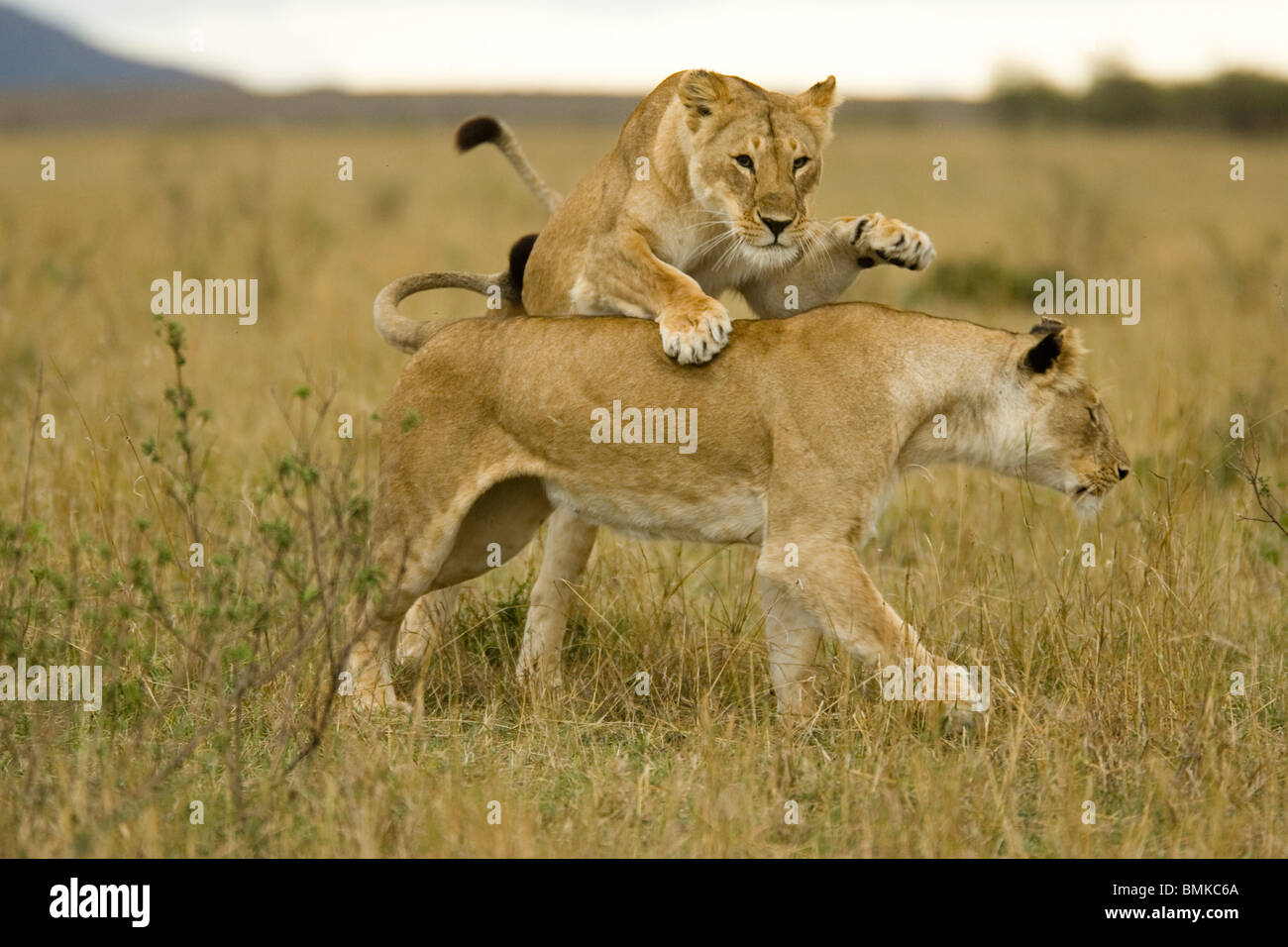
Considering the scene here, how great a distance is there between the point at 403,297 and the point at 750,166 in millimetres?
1345

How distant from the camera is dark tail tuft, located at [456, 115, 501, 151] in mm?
6094

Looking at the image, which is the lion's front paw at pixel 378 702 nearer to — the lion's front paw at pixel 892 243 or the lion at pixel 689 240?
the lion at pixel 689 240

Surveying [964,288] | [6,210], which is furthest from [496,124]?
[6,210]

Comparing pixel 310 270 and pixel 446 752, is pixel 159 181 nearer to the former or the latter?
pixel 310 270

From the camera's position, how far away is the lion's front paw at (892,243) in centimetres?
531

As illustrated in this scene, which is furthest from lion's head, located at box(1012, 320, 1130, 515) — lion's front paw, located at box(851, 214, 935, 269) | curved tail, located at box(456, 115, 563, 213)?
curved tail, located at box(456, 115, 563, 213)

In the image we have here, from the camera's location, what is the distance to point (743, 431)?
5.01 meters

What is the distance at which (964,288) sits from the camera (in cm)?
1358

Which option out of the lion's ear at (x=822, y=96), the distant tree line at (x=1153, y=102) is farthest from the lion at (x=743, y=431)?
the distant tree line at (x=1153, y=102)

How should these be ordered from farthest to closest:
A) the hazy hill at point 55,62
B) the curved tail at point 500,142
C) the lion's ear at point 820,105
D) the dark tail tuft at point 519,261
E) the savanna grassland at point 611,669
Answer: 1. the hazy hill at point 55,62
2. the curved tail at point 500,142
3. the dark tail tuft at point 519,261
4. the lion's ear at point 820,105
5. the savanna grassland at point 611,669

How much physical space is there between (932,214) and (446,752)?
1941 cm
